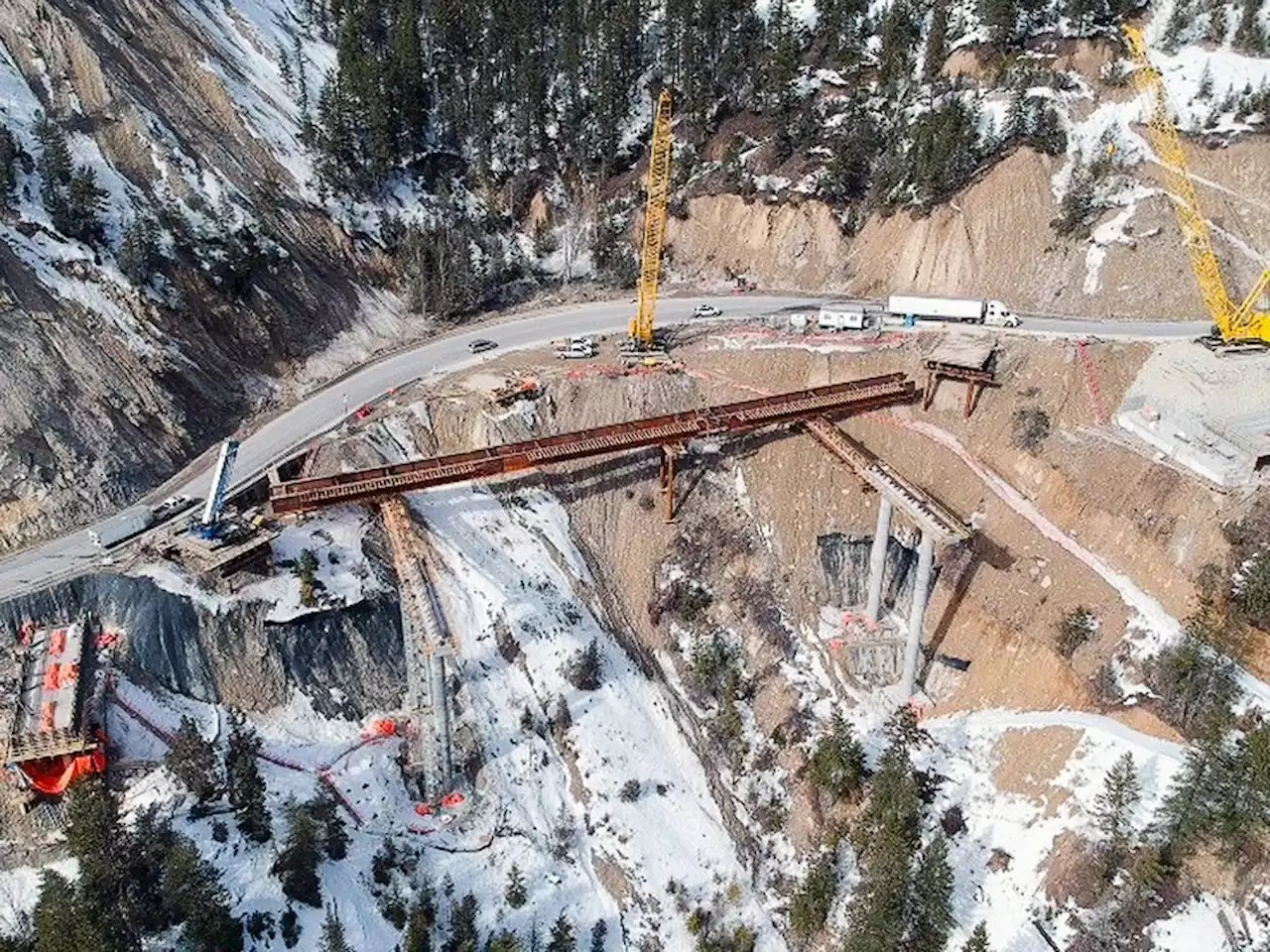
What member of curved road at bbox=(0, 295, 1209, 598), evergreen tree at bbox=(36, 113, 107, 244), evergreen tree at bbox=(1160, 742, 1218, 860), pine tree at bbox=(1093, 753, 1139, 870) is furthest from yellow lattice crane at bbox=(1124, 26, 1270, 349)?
evergreen tree at bbox=(36, 113, 107, 244)

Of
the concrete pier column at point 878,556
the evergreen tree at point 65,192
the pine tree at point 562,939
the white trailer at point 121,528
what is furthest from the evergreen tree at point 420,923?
the evergreen tree at point 65,192

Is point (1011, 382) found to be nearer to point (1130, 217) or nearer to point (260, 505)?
point (1130, 217)

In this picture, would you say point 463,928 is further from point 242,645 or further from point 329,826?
point 242,645

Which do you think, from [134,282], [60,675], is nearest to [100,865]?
[60,675]

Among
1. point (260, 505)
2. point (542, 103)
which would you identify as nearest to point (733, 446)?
point (260, 505)

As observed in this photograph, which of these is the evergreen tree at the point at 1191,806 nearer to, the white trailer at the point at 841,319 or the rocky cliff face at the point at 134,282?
the white trailer at the point at 841,319

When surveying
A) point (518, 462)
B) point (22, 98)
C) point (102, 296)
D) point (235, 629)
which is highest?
point (22, 98)
